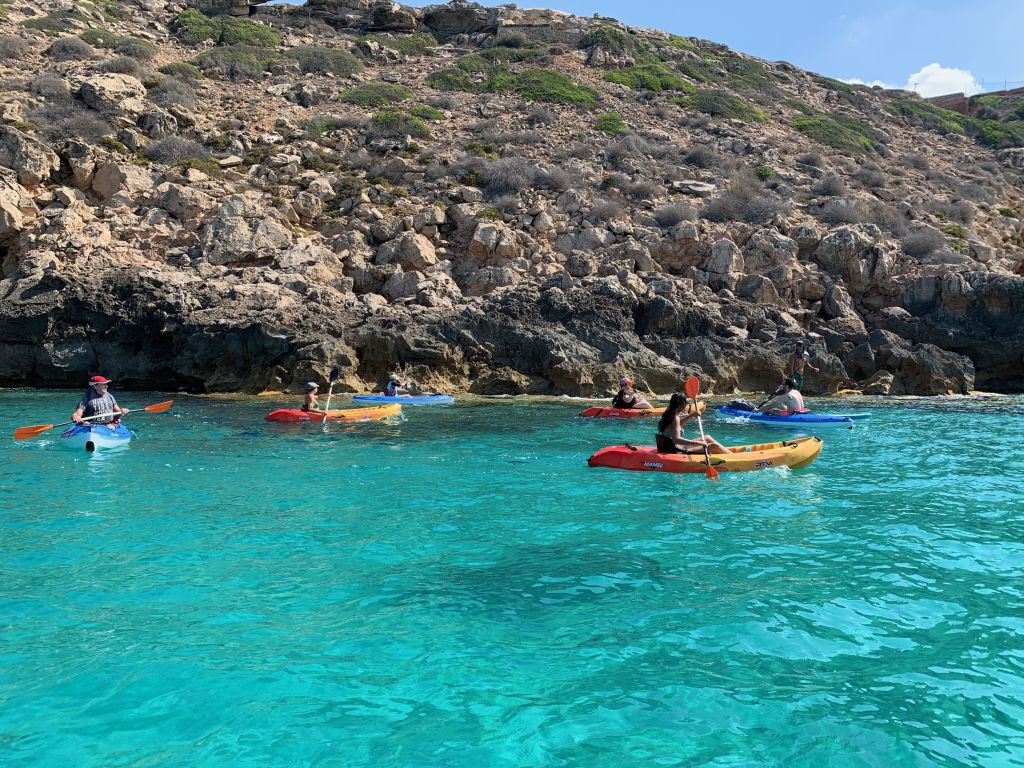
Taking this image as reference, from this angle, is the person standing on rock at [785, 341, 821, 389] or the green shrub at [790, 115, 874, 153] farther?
the green shrub at [790, 115, 874, 153]

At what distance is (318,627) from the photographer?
535cm

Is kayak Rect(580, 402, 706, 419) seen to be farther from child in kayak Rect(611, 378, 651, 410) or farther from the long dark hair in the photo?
the long dark hair

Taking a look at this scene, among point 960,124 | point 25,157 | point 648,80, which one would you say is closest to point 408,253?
point 25,157

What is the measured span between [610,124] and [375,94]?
38.1 ft

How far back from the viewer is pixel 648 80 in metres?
42.6

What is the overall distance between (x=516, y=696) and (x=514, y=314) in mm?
18179

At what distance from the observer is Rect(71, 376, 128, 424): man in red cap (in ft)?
43.3

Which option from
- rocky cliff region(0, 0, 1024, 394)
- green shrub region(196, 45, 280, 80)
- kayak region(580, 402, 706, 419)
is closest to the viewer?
kayak region(580, 402, 706, 419)

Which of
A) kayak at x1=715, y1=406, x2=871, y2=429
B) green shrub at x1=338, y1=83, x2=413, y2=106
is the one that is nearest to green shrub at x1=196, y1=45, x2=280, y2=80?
green shrub at x1=338, y1=83, x2=413, y2=106

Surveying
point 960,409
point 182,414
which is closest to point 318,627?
point 182,414

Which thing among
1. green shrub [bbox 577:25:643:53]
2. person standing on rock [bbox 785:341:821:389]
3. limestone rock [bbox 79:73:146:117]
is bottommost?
person standing on rock [bbox 785:341:821:389]

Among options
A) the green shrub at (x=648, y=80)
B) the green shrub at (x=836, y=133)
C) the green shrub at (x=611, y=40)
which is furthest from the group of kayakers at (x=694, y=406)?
the green shrub at (x=611, y=40)

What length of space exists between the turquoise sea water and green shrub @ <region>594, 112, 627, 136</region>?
27630 millimetres

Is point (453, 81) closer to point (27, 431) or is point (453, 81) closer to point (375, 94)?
point (375, 94)
